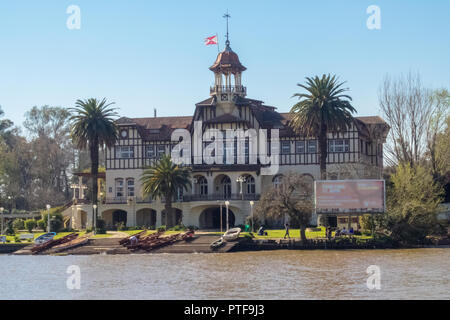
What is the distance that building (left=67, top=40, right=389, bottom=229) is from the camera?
8419 cm

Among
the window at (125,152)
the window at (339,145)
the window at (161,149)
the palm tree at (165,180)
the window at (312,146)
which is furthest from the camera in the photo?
the window at (125,152)

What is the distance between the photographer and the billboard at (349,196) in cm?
6912

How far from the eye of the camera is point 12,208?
106188 mm

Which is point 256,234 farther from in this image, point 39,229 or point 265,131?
point 39,229

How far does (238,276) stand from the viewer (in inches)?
1879

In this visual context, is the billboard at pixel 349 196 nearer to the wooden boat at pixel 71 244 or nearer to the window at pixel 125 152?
the wooden boat at pixel 71 244

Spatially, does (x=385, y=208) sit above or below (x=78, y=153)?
below

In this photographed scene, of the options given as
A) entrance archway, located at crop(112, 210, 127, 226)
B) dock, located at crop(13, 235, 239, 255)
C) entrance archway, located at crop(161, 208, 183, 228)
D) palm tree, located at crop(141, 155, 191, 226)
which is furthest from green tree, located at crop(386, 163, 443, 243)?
entrance archway, located at crop(112, 210, 127, 226)

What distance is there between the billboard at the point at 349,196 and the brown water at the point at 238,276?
6.88 metres

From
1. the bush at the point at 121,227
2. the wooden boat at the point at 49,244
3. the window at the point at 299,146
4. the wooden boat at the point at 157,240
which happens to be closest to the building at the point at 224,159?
the window at the point at 299,146

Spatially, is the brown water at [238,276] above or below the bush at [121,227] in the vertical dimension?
below

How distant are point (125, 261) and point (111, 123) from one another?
26.0 m

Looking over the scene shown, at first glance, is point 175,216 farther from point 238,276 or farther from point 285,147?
point 238,276
